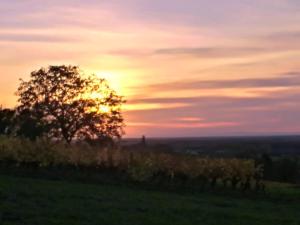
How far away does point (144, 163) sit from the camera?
1124 inches

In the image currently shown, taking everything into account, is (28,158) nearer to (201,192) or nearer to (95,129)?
(201,192)

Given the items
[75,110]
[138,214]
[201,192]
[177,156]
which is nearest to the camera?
[138,214]

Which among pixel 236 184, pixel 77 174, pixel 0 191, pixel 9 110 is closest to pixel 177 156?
pixel 236 184

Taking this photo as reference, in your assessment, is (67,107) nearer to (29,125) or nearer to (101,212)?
(29,125)

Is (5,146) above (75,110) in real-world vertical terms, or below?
below

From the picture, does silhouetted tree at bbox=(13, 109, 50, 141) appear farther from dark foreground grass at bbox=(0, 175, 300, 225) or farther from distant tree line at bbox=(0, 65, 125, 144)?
dark foreground grass at bbox=(0, 175, 300, 225)

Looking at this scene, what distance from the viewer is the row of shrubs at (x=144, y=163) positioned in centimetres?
2834

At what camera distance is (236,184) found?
2933 cm

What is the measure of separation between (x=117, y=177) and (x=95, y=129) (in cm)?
2102

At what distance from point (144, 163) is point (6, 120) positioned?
22460 mm

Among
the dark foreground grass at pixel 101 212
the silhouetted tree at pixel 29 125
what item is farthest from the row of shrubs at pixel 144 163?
the silhouetted tree at pixel 29 125

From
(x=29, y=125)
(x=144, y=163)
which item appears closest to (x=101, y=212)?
(x=144, y=163)

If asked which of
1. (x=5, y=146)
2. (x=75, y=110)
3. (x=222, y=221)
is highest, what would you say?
(x=75, y=110)

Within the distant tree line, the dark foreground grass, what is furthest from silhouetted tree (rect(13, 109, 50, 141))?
the dark foreground grass
